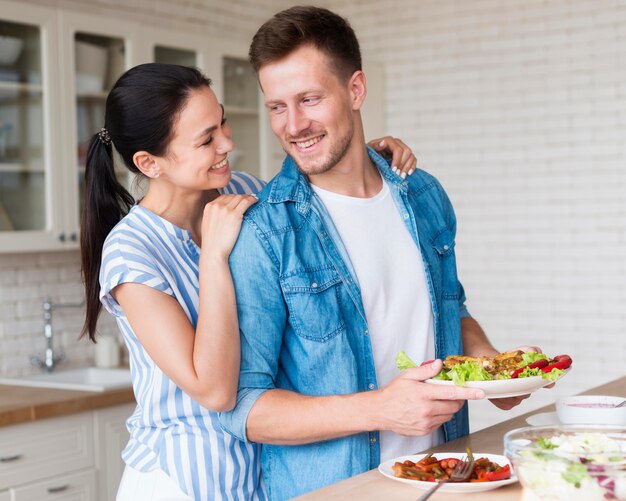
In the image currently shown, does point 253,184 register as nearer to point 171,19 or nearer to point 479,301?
point 171,19

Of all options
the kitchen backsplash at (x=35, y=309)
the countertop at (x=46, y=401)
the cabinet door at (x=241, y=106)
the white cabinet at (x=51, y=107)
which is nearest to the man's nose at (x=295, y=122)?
the white cabinet at (x=51, y=107)

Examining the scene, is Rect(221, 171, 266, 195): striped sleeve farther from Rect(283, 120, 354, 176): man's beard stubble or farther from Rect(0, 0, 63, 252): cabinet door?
Rect(0, 0, 63, 252): cabinet door

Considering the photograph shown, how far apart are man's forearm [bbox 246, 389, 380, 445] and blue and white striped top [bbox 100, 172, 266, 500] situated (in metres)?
0.21

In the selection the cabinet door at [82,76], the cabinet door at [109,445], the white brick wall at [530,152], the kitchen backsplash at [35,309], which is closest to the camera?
the cabinet door at [109,445]

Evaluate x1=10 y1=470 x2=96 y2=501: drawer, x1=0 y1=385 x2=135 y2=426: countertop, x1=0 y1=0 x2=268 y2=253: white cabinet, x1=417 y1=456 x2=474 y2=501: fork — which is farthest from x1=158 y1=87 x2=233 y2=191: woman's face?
x1=10 y1=470 x2=96 y2=501: drawer

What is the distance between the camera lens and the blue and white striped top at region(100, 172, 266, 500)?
218 cm

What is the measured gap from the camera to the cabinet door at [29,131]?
378 cm

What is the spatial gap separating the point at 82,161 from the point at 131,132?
5.83ft

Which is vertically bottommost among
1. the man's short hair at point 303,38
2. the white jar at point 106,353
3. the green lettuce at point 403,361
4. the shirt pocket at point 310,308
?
the white jar at point 106,353

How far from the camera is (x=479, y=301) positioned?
548 centimetres

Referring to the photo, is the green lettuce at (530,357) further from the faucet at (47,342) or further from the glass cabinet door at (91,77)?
the faucet at (47,342)

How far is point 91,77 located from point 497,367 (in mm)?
2738

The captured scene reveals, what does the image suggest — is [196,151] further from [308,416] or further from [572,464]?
[572,464]

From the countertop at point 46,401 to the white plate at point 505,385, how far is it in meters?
2.06
